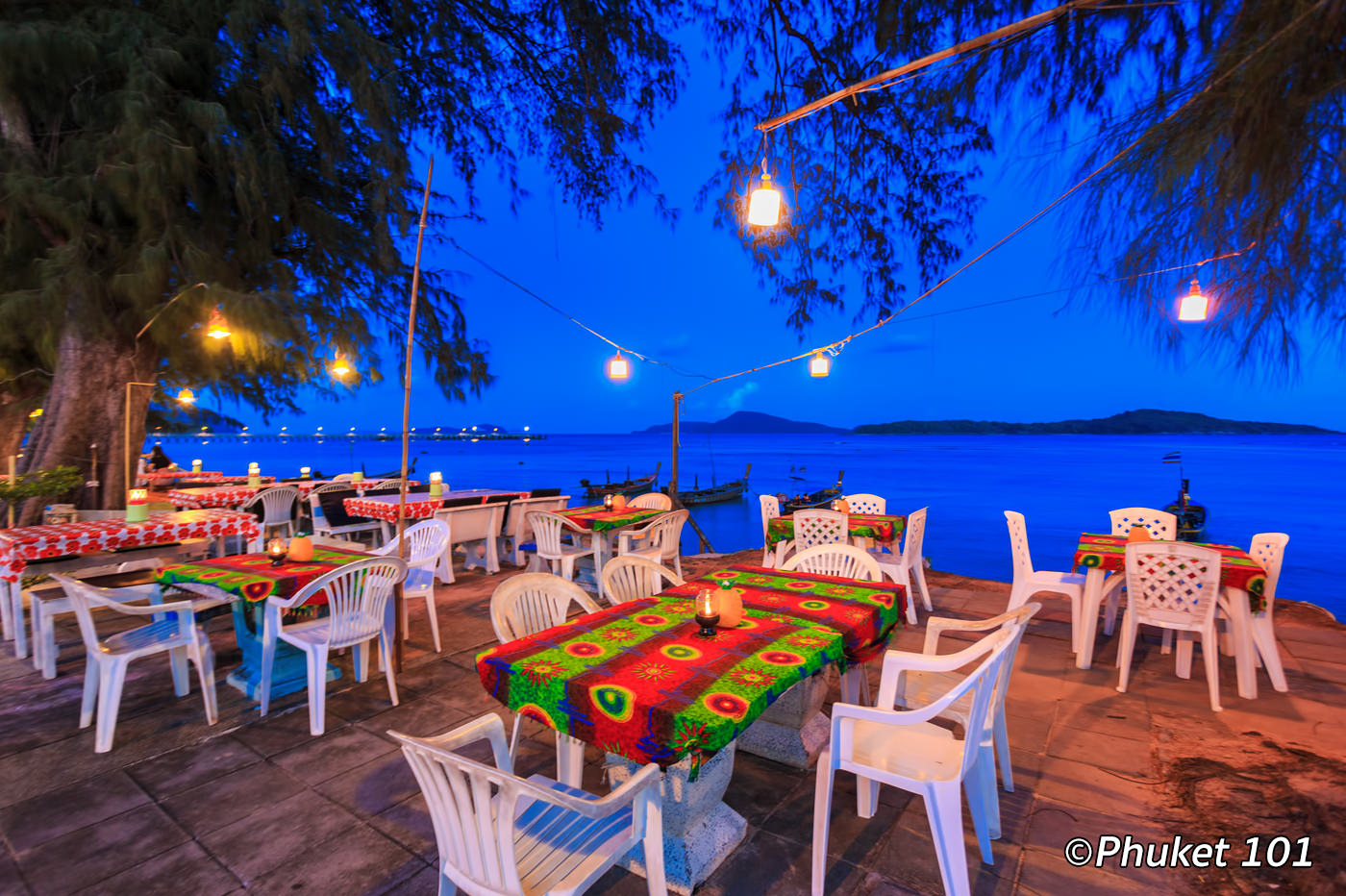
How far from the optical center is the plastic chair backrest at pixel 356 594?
282 centimetres

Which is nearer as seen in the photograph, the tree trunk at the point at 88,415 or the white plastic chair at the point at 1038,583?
the white plastic chair at the point at 1038,583

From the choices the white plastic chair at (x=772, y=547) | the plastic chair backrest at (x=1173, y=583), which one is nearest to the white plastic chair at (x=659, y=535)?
the white plastic chair at (x=772, y=547)

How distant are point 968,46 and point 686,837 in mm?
2965

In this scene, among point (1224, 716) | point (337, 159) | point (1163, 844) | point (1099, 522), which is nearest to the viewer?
point (1163, 844)

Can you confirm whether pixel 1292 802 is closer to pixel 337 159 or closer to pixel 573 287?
pixel 573 287

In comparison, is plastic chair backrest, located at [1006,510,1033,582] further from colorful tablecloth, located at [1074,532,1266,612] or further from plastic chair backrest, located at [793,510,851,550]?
plastic chair backrest, located at [793,510,851,550]

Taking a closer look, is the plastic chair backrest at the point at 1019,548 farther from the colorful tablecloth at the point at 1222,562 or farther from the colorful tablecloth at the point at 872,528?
the colorful tablecloth at the point at 872,528

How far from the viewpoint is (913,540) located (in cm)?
494

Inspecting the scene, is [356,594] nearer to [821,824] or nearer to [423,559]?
[423,559]

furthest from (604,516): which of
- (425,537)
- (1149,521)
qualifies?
(1149,521)

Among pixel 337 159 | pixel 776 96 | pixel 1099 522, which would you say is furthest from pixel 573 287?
pixel 1099 522

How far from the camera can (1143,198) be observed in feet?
8.55

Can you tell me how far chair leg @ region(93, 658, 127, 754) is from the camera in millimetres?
2525

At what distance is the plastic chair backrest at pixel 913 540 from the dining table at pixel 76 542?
5.54m
